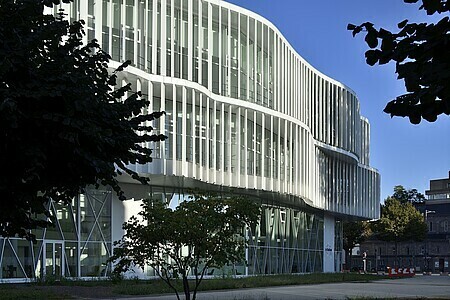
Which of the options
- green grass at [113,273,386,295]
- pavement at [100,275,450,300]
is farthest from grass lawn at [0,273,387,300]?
pavement at [100,275,450,300]

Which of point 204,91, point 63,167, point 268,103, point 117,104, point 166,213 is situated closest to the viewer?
point 63,167

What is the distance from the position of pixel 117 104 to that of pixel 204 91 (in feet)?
92.0

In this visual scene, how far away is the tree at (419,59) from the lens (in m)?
6.32

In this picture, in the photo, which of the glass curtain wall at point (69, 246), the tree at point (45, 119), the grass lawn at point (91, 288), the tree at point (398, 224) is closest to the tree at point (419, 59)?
the tree at point (45, 119)

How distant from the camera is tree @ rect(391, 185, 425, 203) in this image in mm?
139375

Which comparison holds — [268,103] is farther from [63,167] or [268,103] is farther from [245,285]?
[63,167]

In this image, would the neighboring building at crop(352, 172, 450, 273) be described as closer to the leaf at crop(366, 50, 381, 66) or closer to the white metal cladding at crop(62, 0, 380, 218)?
the white metal cladding at crop(62, 0, 380, 218)

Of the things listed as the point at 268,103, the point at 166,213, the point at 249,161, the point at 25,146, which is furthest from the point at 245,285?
the point at 25,146

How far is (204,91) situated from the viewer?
43.1m

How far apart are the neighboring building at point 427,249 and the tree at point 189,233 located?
359 ft

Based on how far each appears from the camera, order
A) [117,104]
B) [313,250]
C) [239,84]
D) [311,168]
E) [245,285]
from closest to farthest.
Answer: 1. [117,104]
2. [245,285]
3. [239,84]
4. [311,168]
5. [313,250]

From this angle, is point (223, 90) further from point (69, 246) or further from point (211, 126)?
point (69, 246)

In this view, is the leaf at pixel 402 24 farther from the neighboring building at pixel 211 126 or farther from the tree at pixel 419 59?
the neighboring building at pixel 211 126

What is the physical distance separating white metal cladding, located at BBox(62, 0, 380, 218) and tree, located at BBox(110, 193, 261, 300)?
18302 millimetres
